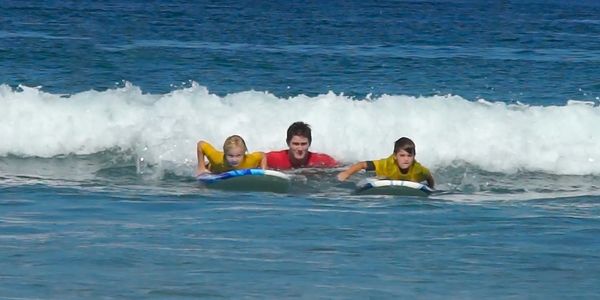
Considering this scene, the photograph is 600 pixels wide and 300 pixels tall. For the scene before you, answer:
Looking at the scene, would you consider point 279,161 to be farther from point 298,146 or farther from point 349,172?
point 349,172

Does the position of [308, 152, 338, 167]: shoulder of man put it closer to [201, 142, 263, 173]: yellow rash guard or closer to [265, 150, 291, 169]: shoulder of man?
[265, 150, 291, 169]: shoulder of man

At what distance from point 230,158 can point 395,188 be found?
6.02ft

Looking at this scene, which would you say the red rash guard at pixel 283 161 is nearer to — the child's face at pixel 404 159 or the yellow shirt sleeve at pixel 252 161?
the yellow shirt sleeve at pixel 252 161

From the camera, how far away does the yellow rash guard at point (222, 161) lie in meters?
14.4

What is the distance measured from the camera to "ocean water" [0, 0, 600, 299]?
387 inches

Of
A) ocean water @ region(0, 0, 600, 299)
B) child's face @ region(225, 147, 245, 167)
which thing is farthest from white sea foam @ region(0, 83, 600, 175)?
child's face @ region(225, 147, 245, 167)

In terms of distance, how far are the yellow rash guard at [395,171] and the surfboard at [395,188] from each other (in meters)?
0.67

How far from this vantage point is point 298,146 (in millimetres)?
14750

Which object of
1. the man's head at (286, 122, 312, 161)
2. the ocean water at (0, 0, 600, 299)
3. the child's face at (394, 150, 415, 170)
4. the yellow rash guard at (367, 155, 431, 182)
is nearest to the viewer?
the ocean water at (0, 0, 600, 299)

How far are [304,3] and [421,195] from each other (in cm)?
5060

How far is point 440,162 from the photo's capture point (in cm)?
1748

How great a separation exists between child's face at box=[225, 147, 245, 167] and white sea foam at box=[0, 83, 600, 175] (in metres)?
2.38

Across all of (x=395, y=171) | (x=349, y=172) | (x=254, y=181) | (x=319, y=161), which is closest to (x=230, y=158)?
(x=254, y=181)

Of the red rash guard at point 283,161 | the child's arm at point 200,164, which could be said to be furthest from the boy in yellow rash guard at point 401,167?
the child's arm at point 200,164
